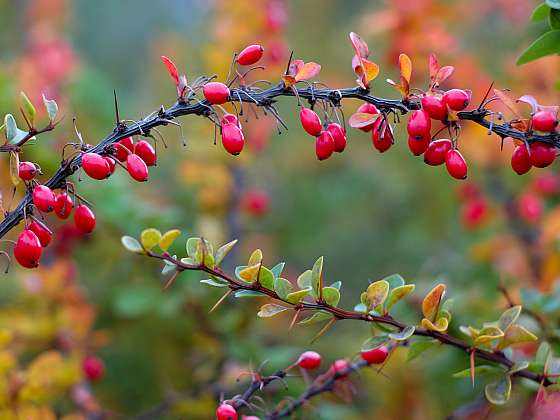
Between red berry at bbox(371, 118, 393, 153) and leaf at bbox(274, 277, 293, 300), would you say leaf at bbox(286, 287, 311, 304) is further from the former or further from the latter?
red berry at bbox(371, 118, 393, 153)

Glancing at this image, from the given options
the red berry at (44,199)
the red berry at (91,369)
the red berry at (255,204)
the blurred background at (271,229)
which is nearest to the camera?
the red berry at (44,199)

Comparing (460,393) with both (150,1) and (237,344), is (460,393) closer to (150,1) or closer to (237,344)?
(237,344)

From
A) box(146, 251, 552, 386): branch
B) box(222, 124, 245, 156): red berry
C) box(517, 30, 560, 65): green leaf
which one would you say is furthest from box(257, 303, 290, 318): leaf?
box(517, 30, 560, 65): green leaf

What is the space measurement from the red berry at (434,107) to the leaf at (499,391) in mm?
462

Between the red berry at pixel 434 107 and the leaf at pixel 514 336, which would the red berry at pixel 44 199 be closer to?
the red berry at pixel 434 107

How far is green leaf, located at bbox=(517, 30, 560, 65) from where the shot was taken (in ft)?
4.17

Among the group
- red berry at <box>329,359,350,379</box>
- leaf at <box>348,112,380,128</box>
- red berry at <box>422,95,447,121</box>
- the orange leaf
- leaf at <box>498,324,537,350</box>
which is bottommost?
red berry at <box>329,359,350,379</box>

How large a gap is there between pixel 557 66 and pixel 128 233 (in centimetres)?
167

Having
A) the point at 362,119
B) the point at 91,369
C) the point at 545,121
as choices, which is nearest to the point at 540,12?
the point at 545,121

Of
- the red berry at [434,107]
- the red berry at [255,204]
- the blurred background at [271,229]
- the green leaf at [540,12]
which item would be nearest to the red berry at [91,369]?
the blurred background at [271,229]

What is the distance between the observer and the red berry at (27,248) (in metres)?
1.07

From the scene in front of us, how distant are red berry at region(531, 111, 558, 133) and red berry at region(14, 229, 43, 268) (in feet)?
2.45

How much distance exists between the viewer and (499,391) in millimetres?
1223

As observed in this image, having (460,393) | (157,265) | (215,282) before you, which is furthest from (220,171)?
(215,282)
